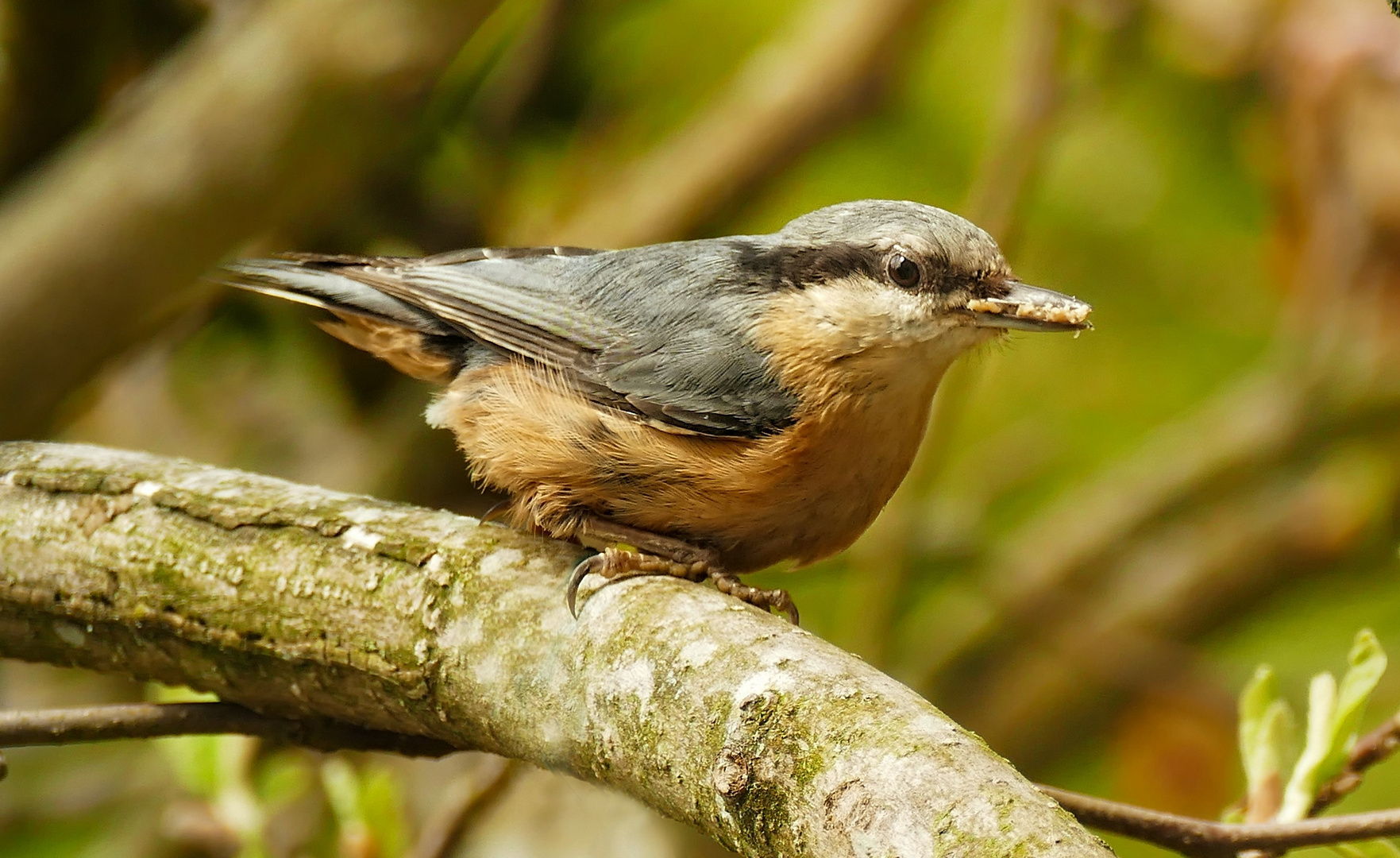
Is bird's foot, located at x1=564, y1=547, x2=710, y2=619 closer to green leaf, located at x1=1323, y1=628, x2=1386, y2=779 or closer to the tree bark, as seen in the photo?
the tree bark

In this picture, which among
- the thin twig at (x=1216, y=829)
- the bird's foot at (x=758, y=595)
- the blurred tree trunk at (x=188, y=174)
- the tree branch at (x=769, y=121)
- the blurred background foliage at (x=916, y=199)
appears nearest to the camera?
the thin twig at (x=1216, y=829)

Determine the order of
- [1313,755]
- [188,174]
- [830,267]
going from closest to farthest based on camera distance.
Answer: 1. [1313,755]
2. [830,267]
3. [188,174]

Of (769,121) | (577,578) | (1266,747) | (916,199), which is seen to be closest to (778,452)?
(577,578)

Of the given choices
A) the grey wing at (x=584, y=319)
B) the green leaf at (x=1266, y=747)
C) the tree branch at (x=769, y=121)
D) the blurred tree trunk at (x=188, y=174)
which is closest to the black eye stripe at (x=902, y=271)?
the grey wing at (x=584, y=319)

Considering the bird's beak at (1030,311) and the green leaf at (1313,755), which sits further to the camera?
the bird's beak at (1030,311)

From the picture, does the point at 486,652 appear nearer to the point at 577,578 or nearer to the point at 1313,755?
the point at 577,578

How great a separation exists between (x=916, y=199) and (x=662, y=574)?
253cm

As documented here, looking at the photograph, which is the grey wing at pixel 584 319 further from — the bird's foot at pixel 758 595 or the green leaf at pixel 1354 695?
the green leaf at pixel 1354 695

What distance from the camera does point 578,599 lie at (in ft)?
5.24

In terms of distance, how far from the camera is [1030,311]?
2.08m

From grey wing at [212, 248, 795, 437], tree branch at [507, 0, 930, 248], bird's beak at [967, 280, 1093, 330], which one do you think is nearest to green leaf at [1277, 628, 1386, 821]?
bird's beak at [967, 280, 1093, 330]

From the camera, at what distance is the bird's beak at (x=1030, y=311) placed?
203cm

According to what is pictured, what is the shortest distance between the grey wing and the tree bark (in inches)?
18.2

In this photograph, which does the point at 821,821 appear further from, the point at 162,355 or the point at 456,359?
the point at 162,355
